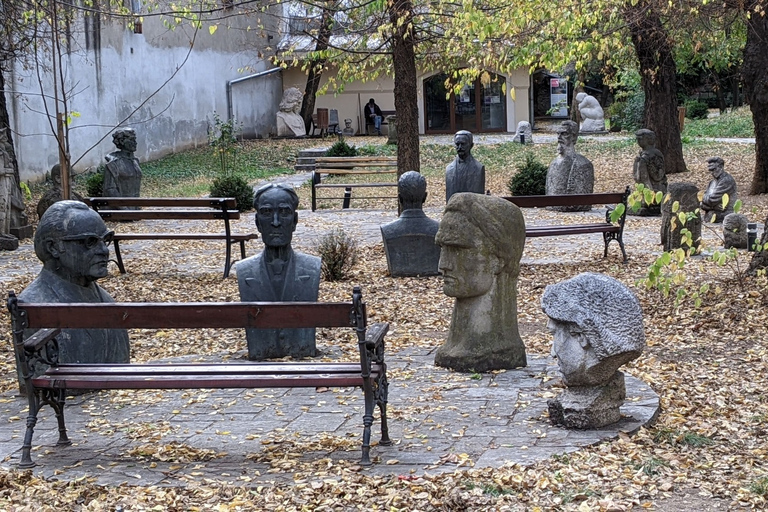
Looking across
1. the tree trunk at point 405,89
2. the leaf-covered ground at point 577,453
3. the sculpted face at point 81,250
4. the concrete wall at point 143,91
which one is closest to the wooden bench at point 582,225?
the leaf-covered ground at point 577,453

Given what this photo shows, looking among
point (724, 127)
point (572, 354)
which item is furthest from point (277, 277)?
point (724, 127)

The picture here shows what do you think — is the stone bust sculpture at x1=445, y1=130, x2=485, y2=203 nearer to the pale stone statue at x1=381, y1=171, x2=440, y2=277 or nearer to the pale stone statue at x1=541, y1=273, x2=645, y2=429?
the pale stone statue at x1=381, y1=171, x2=440, y2=277

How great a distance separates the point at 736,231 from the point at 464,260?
21.9 ft

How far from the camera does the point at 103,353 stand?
660 cm

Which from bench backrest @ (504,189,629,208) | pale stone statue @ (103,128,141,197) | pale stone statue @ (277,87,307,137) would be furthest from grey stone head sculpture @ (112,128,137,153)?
pale stone statue @ (277,87,307,137)

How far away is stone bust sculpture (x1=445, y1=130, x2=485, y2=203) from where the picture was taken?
13.3 metres

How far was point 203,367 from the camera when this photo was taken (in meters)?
5.49

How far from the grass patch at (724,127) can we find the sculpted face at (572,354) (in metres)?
24.5

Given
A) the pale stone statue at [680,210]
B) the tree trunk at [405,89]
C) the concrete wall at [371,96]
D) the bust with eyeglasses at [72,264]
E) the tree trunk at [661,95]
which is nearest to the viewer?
the bust with eyeglasses at [72,264]

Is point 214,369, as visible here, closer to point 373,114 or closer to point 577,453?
point 577,453

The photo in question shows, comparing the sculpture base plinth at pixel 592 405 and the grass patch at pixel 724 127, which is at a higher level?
the grass patch at pixel 724 127

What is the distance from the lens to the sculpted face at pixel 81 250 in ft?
21.1

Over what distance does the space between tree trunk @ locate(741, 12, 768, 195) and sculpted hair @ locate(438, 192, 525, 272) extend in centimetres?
1072

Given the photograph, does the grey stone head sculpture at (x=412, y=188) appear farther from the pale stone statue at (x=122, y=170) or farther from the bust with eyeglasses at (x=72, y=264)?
the pale stone statue at (x=122, y=170)
